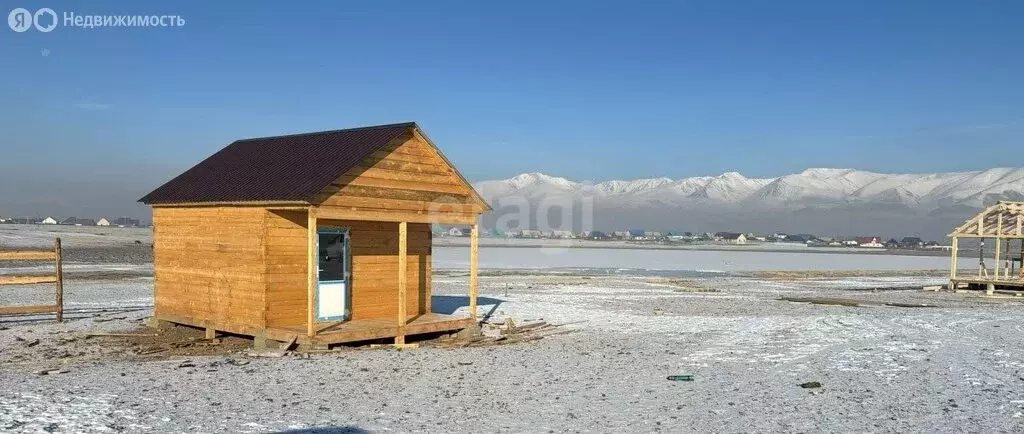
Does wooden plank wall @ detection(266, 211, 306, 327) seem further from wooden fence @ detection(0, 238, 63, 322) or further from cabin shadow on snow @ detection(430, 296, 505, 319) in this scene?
cabin shadow on snow @ detection(430, 296, 505, 319)

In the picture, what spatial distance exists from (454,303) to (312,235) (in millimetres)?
11149

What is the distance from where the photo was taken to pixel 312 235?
1306cm

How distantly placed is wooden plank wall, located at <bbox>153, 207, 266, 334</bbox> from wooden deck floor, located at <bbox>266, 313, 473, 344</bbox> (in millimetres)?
731

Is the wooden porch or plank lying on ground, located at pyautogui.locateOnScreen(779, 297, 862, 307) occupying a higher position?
the wooden porch

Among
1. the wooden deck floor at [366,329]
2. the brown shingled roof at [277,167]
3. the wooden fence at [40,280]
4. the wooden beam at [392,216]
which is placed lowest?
the wooden deck floor at [366,329]

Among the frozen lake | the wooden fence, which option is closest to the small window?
the wooden fence

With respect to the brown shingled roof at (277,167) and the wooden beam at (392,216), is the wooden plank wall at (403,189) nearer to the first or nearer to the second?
the wooden beam at (392,216)

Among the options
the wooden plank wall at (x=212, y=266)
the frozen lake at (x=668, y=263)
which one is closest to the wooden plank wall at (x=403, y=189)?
the wooden plank wall at (x=212, y=266)

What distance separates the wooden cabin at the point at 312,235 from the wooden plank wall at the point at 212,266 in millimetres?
21

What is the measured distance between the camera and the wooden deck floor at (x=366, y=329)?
1356 centimetres

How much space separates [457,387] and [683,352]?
5.13m

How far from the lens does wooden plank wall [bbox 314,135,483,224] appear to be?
45.3ft

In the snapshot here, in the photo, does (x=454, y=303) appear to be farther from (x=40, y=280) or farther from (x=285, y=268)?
(x=40, y=280)

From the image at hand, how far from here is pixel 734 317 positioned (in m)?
20.8
